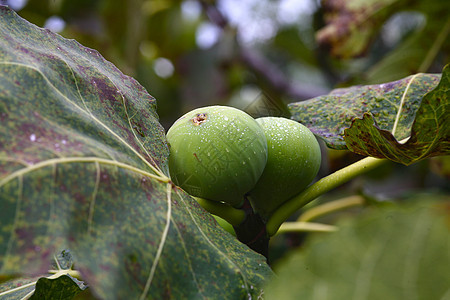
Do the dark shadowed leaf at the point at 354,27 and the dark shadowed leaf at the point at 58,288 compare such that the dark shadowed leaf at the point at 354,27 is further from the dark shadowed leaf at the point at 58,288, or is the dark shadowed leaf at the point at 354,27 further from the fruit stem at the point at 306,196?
the dark shadowed leaf at the point at 58,288

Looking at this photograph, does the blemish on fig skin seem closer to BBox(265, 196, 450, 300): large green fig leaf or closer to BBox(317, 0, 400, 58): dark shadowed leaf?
BBox(265, 196, 450, 300): large green fig leaf

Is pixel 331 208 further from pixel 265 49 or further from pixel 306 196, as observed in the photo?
pixel 265 49

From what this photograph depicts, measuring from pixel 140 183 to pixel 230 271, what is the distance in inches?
6.2

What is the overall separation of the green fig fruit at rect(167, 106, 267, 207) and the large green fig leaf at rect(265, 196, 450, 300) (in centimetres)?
31

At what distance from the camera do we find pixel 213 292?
20.8 inches

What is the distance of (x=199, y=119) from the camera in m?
0.67

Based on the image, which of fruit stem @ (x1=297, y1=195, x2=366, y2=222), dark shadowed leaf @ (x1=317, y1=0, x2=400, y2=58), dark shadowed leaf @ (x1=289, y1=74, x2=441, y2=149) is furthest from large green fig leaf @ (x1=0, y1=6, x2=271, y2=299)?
dark shadowed leaf @ (x1=317, y1=0, x2=400, y2=58)

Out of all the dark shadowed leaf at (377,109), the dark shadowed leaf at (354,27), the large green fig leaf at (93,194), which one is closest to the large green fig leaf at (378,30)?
the dark shadowed leaf at (354,27)

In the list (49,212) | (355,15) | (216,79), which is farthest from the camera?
(216,79)

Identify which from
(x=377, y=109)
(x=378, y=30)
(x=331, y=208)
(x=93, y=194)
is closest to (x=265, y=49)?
(x=378, y=30)

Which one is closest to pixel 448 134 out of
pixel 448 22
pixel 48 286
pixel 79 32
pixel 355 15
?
pixel 48 286

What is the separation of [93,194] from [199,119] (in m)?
0.23

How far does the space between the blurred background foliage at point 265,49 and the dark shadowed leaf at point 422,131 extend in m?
0.25

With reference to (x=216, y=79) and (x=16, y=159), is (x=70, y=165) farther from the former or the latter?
(x=216, y=79)
